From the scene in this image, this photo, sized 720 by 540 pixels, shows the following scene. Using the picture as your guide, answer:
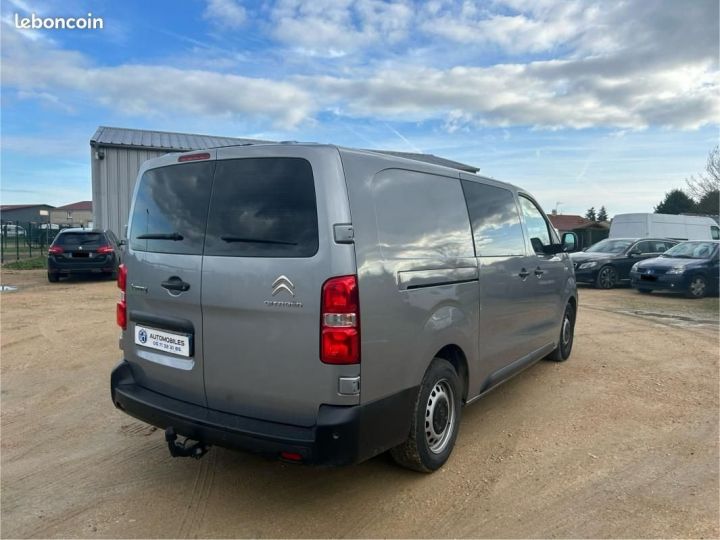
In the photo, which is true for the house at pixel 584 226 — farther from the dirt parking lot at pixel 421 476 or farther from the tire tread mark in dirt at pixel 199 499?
the tire tread mark in dirt at pixel 199 499

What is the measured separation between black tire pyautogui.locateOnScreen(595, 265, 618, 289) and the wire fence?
76.3 ft

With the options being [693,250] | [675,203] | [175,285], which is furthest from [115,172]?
[675,203]

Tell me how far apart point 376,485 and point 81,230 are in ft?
44.6

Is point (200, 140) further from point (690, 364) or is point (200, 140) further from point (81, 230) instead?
point (690, 364)

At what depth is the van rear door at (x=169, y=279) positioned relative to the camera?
3.13 m

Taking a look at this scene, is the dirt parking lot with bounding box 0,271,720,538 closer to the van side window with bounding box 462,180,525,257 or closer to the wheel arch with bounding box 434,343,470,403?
the wheel arch with bounding box 434,343,470,403

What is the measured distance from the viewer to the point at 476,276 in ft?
12.7

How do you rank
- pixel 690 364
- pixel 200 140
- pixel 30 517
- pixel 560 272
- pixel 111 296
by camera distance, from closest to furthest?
pixel 30 517
pixel 560 272
pixel 690 364
pixel 111 296
pixel 200 140

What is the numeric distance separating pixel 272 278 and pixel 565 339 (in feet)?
15.5

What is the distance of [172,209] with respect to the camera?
3.38 metres

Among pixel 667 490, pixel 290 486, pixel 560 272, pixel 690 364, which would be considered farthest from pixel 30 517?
pixel 690 364

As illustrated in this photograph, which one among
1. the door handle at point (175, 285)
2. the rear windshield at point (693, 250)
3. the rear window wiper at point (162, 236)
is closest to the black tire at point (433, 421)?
the door handle at point (175, 285)

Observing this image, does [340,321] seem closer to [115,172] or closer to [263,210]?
[263,210]

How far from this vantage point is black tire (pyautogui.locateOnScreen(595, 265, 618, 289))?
50.5 ft
